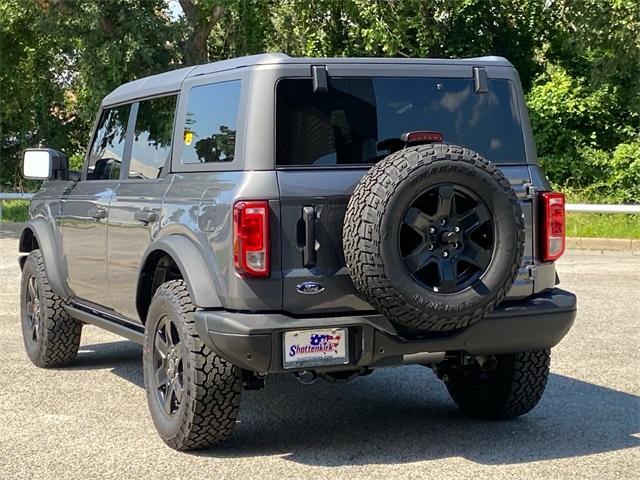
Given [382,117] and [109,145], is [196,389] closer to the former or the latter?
[382,117]

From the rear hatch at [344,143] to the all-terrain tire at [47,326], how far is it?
2778 millimetres

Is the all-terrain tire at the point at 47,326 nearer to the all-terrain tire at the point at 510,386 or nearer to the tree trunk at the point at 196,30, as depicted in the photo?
the all-terrain tire at the point at 510,386

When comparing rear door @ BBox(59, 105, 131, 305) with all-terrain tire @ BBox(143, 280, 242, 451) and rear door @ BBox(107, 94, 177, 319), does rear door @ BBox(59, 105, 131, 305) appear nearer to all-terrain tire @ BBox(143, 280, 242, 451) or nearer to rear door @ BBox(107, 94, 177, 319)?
rear door @ BBox(107, 94, 177, 319)

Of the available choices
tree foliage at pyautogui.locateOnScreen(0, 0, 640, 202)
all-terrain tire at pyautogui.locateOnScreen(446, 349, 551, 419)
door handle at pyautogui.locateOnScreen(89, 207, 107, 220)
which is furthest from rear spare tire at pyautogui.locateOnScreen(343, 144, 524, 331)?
tree foliage at pyautogui.locateOnScreen(0, 0, 640, 202)

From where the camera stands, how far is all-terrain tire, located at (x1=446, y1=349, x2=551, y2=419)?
5719 millimetres

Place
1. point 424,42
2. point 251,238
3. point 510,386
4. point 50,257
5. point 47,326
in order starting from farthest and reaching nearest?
point 424,42 < point 47,326 < point 50,257 < point 510,386 < point 251,238

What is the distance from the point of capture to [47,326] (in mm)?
7270

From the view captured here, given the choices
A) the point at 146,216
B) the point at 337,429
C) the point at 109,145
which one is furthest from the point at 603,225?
the point at 146,216

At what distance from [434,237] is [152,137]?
201 centimetres

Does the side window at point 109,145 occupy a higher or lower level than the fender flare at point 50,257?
higher

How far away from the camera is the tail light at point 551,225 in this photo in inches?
211

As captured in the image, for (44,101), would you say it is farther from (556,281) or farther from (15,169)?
(556,281)

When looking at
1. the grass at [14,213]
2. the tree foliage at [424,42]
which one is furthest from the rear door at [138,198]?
the grass at [14,213]

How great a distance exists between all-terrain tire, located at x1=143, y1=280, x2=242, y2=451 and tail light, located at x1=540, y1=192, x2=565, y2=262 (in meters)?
1.65
